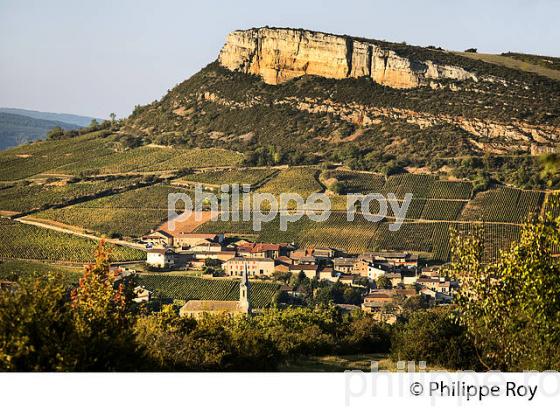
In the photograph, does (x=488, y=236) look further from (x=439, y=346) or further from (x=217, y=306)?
(x=439, y=346)

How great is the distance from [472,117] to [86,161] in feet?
80.1

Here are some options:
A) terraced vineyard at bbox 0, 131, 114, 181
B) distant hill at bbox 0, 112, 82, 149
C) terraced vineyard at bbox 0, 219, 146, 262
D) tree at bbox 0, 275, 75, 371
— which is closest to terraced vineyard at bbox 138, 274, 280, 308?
terraced vineyard at bbox 0, 219, 146, 262

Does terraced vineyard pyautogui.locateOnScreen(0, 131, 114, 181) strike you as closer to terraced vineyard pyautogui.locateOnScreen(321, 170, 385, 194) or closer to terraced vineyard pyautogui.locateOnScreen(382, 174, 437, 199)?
terraced vineyard pyautogui.locateOnScreen(321, 170, 385, 194)

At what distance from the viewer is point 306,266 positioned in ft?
132

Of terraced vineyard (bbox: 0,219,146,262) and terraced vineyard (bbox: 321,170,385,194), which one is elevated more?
terraced vineyard (bbox: 321,170,385,194)

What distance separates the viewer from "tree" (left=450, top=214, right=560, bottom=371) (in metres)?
11.1

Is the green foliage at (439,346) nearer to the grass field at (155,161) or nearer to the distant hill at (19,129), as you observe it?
the grass field at (155,161)

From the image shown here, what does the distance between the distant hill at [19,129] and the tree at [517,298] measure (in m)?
114

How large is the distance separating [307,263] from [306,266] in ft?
1.98

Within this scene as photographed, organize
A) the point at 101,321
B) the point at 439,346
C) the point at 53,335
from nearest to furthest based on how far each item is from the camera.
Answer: the point at 53,335
the point at 101,321
the point at 439,346

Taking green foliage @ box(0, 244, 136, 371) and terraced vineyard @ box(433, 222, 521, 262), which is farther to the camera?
terraced vineyard @ box(433, 222, 521, 262)

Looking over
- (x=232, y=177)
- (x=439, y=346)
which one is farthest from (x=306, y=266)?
(x=439, y=346)

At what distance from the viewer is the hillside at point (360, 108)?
186ft
